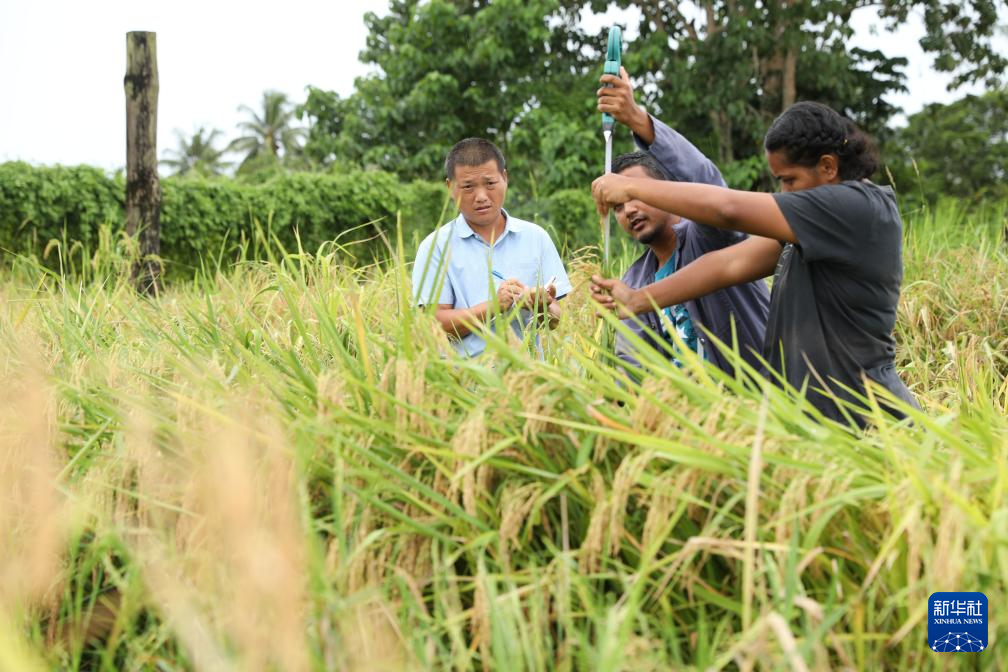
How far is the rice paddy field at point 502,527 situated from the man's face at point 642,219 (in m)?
0.92

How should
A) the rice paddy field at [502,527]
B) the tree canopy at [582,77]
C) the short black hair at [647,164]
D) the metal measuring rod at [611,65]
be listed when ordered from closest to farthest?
the rice paddy field at [502,527]
the metal measuring rod at [611,65]
the short black hair at [647,164]
the tree canopy at [582,77]

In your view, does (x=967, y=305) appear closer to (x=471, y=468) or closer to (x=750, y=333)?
(x=750, y=333)

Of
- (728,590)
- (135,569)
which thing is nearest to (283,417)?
(135,569)

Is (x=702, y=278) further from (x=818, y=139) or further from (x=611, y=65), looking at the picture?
(x=611, y=65)

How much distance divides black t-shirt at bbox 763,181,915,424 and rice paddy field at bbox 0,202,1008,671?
314mm

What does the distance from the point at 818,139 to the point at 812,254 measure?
0.99 ft

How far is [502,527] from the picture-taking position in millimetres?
1548

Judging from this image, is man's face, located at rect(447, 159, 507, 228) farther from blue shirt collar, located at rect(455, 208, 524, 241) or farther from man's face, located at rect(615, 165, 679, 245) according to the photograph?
man's face, located at rect(615, 165, 679, 245)

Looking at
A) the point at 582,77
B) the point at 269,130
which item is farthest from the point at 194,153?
the point at 582,77

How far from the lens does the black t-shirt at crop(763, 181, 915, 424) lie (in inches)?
82.9

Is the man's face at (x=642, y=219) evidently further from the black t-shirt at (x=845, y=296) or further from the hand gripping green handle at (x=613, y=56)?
the black t-shirt at (x=845, y=296)

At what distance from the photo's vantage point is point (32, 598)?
5.35 feet

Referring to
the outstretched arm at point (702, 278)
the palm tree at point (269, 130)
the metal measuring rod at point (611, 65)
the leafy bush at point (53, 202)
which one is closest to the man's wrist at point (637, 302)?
the outstretched arm at point (702, 278)

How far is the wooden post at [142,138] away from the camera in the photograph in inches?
265
